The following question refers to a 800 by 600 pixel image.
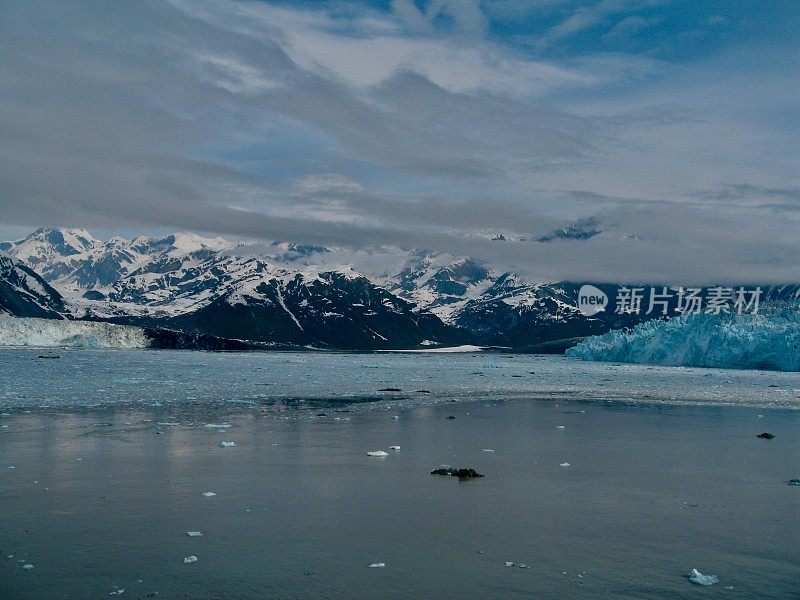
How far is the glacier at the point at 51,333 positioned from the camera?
6791 inches

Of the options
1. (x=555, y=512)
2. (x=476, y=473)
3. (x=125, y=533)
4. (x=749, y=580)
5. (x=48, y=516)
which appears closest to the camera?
(x=749, y=580)

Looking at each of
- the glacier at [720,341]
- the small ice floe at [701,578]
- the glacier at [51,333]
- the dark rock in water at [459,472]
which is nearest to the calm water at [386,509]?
the small ice floe at [701,578]

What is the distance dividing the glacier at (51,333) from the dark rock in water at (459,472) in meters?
176

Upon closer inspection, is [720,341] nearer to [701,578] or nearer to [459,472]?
[459,472]

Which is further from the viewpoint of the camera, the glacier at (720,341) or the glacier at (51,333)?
the glacier at (51,333)

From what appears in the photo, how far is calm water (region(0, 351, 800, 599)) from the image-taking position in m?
9.64

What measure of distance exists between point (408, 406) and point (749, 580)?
25170mm

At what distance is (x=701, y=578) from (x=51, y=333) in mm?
188687

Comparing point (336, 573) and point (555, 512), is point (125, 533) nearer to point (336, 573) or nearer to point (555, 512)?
point (336, 573)

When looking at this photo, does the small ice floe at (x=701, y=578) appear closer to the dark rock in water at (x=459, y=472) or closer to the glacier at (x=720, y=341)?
the dark rock in water at (x=459, y=472)

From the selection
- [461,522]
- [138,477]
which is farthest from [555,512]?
[138,477]

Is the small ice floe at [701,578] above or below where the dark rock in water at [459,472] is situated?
above

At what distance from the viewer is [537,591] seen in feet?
30.5

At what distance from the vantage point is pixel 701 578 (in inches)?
384
